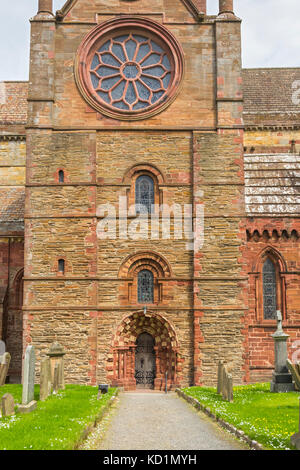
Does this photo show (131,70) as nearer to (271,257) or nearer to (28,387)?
(271,257)

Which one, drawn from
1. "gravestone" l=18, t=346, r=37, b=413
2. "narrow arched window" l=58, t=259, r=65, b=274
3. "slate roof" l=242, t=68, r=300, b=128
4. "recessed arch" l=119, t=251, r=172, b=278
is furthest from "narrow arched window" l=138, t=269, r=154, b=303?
"slate roof" l=242, t=68, r=300, b=128

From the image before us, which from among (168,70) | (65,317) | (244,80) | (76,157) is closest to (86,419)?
(65,317)

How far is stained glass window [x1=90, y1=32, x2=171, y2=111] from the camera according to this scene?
2595 cm

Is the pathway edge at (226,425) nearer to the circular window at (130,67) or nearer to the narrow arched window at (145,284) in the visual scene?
the narrow arched window at (145,284)

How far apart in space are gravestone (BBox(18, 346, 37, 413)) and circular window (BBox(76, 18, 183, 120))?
12.8 meters

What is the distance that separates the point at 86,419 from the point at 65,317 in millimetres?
11378

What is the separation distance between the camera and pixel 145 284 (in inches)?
968

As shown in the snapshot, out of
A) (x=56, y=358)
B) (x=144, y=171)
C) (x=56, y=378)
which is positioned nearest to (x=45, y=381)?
(x=56, y=378)

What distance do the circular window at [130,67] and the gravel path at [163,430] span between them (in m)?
13.4

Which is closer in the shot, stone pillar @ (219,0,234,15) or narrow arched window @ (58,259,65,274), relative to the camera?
narrow arched window @ (58,259,65,274)

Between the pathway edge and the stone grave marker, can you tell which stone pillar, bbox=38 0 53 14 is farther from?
the pathway edge

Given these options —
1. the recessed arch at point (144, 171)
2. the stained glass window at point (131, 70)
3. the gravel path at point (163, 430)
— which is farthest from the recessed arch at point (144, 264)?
the gravel path at point (163, 430)

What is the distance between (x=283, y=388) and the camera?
19109mm
